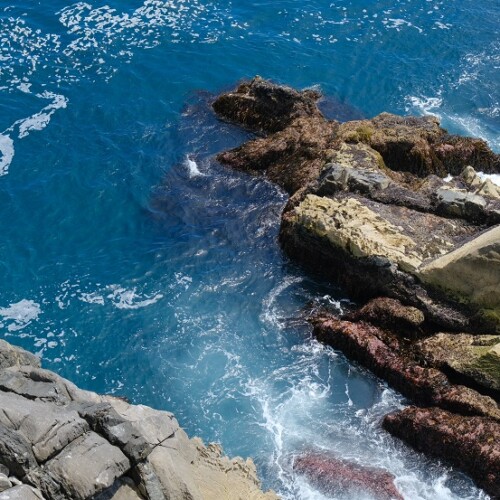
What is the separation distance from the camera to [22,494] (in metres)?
14.7

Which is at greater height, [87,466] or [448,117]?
[87,466]

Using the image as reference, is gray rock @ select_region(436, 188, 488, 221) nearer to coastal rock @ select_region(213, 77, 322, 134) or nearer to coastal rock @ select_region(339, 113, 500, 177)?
coastal rock @ select_region(339, 113, 500, 177)

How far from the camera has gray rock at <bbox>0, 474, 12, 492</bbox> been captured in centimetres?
1467

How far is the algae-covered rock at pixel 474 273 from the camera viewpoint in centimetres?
2583

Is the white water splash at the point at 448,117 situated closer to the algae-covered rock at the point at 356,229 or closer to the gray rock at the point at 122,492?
the algae-covered rock at the point at 356,229

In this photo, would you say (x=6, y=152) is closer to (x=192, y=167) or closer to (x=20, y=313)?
(x=192, y=167)

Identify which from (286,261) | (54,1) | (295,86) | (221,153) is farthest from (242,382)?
(54,1)

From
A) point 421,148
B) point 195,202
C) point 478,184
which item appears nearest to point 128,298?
point 195,202

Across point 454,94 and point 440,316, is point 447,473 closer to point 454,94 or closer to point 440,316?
point 440,316

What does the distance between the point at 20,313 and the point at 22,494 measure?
1428 centimetres

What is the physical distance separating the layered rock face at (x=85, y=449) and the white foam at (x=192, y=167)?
57.5 feet


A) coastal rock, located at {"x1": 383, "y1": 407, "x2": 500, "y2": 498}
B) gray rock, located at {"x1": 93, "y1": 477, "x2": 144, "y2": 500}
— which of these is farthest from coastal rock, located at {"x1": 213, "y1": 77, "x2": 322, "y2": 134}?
gray rock, located at {"x1": 93, "y1": 477, "x2": 144, "y2": 500}

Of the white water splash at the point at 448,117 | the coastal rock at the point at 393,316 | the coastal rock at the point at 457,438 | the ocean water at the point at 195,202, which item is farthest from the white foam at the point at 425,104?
the coastal rock at the point at 457,438

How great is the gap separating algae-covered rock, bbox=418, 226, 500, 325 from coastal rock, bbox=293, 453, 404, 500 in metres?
8.13
